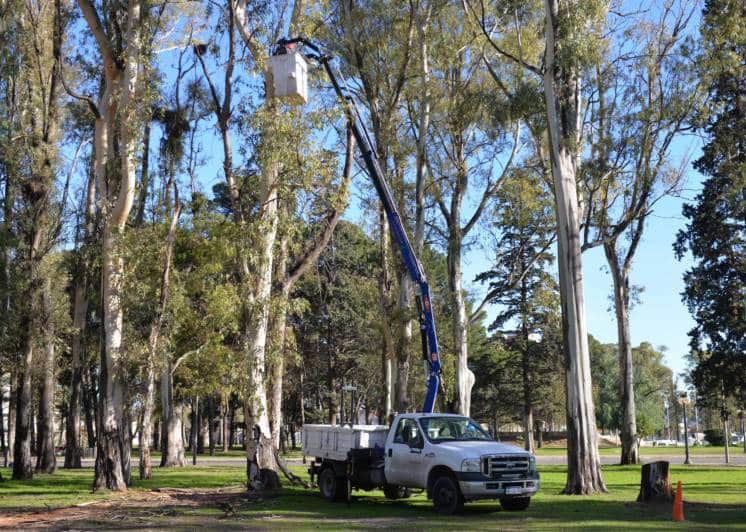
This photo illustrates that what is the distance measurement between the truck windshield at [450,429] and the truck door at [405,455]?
0.75 ft

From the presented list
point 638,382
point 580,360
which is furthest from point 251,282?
point 638,382

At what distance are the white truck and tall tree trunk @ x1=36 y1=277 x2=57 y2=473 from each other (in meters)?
15.3

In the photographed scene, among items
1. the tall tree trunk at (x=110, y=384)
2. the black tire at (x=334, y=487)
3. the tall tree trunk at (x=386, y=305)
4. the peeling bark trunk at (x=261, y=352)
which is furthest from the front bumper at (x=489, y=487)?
the tall tree trunk at (x=386, y=305)

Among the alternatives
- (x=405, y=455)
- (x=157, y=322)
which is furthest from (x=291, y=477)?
(x=157, y=322)

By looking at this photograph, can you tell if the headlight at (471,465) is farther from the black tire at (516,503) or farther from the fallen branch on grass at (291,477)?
the fallen branch on grass at (291,477)

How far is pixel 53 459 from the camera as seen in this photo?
32688mm

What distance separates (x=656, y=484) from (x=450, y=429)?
175 inches

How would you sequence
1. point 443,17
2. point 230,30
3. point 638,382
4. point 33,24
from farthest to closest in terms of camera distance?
point 638,382, point 443,17, point 33,24, point 230,30

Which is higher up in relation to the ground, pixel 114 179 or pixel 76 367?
pixel 114 179

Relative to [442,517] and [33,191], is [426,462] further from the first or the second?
[33,191]

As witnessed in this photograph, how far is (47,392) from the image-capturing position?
104 feet

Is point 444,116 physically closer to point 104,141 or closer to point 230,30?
point 230,30

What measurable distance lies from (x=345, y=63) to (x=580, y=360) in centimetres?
1500

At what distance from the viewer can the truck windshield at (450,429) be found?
56.1 feet
